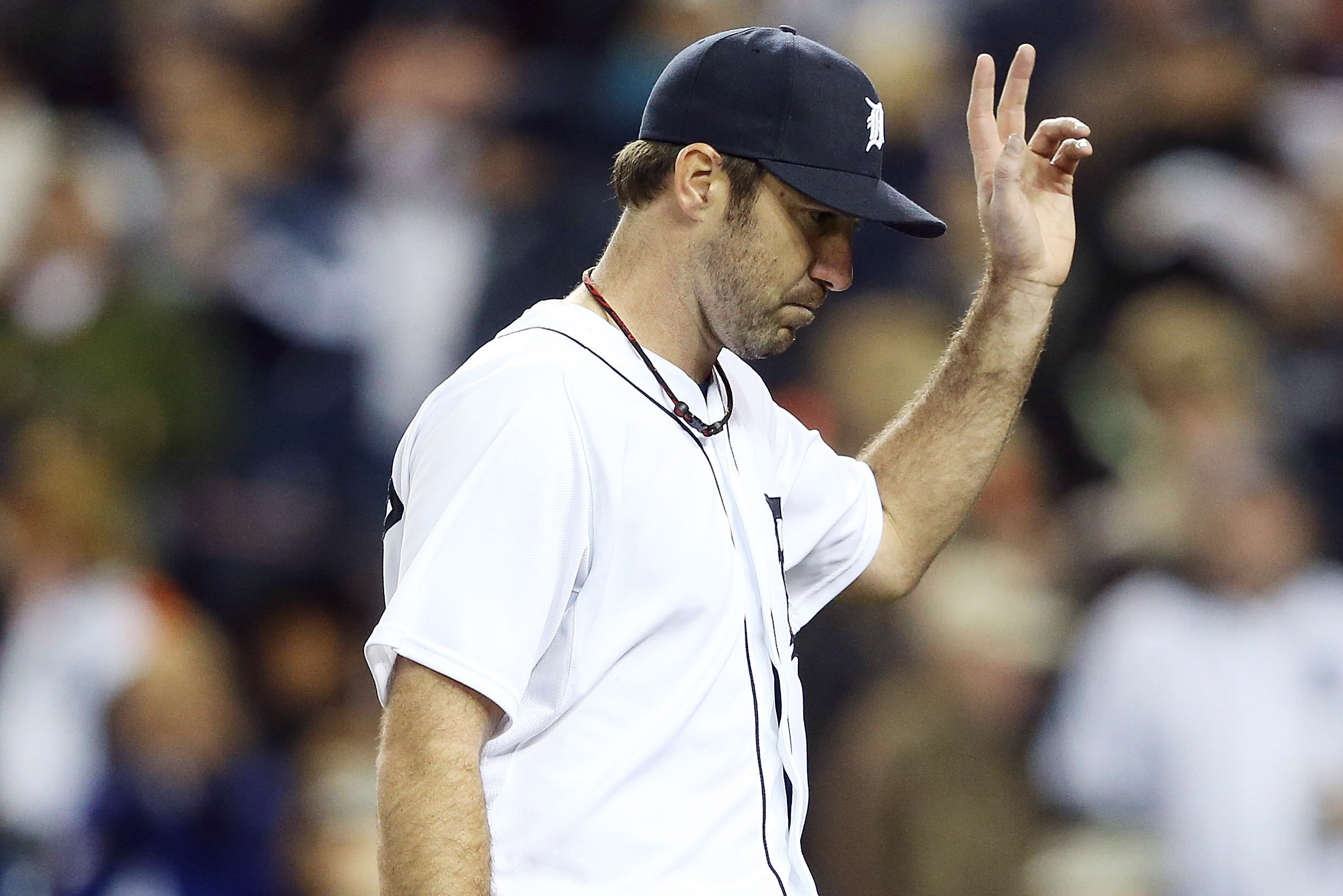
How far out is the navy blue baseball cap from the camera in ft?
7.30

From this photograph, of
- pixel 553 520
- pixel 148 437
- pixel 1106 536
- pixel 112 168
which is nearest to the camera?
pixel 553 520

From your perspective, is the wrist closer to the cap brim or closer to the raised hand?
the raised hand

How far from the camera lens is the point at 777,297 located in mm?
2266

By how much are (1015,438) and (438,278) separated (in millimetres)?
1877

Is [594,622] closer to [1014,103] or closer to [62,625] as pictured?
[1014,103]

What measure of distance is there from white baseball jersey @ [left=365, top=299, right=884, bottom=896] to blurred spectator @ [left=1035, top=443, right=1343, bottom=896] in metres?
2.25

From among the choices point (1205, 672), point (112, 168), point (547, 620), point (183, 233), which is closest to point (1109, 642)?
point (1205, 672)

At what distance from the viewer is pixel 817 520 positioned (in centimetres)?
254

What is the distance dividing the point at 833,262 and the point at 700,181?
20 cm

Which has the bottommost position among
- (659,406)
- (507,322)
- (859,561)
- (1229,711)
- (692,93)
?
(1229,711)

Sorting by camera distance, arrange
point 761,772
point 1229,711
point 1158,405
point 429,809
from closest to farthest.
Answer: point 429,809 < point 761,772 < point 1229,711 < point 1158,405

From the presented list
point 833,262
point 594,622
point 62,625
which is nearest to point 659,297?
point 833,262

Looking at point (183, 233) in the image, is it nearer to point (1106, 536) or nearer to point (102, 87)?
point (102, 87)

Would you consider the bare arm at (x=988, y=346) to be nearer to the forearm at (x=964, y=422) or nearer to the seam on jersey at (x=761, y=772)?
the forearm at (x=964, y=422)
